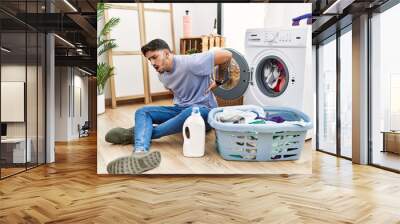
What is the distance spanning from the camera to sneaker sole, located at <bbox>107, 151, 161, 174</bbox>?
11.7 ft

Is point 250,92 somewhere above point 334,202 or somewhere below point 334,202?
above

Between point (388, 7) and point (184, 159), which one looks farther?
point (388, 7)

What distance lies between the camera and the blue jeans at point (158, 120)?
358 centimetres

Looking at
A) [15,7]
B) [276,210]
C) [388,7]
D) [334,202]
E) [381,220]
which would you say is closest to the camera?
[381,220]

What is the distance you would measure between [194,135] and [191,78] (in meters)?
0.52

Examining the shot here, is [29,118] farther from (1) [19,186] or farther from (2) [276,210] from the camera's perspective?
(2) [276,210]

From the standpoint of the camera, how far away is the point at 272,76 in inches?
147

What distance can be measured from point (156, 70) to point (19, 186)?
1749 mm

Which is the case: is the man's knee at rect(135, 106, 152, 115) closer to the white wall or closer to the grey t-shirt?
the grey t-shirt

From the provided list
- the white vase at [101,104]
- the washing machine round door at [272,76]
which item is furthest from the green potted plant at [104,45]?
the washing machine round door at [272,76]

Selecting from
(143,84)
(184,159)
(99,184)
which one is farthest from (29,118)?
(184,159)

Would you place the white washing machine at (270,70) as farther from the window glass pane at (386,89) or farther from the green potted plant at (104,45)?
the window glass pane at (386,89)

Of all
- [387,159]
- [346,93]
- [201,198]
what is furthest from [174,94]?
[346,93]

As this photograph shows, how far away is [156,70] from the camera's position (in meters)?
3.59
